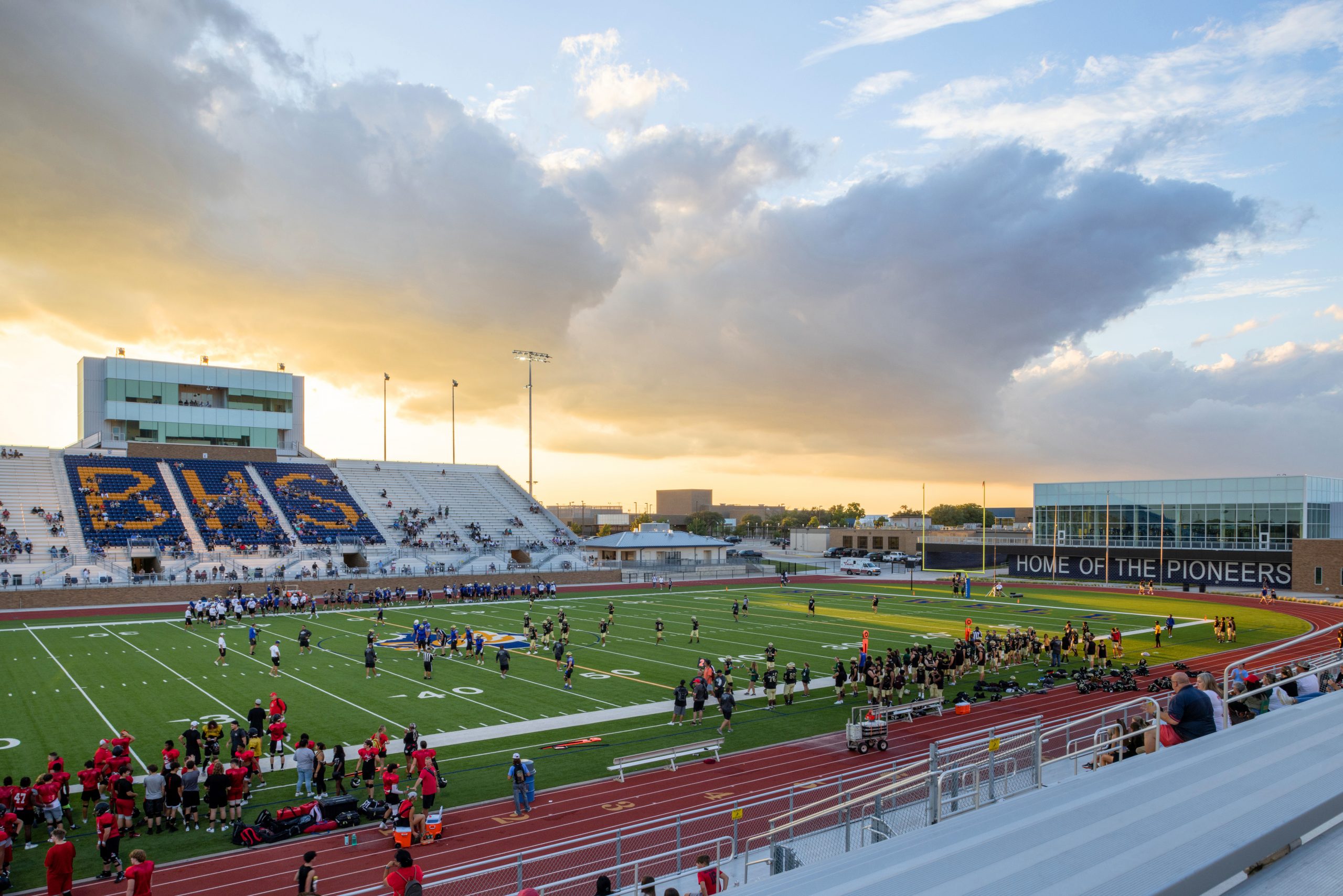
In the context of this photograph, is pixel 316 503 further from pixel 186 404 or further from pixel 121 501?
pixel 186 404

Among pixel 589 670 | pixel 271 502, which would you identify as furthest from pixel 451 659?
pixel 271 502

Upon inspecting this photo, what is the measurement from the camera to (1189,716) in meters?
6.77

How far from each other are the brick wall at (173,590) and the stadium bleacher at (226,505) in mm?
6414

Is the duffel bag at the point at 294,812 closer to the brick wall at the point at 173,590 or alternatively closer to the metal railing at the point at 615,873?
the metal railing at the point at 615,873

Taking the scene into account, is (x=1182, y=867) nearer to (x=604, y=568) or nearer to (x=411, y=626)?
(x=411, y=626)

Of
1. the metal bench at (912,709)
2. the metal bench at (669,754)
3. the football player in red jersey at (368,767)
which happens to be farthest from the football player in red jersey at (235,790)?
the metal bench at (912,709)

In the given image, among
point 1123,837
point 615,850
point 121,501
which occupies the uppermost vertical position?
point 121,501

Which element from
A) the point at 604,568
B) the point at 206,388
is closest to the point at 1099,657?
the point at 604,568

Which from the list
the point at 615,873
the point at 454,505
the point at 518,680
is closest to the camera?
the point at 615,873

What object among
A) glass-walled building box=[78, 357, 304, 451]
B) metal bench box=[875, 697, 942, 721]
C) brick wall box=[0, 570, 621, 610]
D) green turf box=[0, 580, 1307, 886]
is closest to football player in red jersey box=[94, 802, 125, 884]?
green turf box=[0, 580, 1307, 886]

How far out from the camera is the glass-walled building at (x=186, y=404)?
7069 centimetres

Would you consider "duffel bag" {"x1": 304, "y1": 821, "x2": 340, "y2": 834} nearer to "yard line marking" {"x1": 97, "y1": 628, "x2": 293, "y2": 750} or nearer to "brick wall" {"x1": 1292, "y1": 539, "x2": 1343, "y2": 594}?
"yard line marking" {"x1": 97, "y1": 628, "x2": 293, "y2": 750}

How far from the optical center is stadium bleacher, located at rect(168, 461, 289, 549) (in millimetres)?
→ 57969

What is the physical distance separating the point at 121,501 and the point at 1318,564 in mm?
84059
